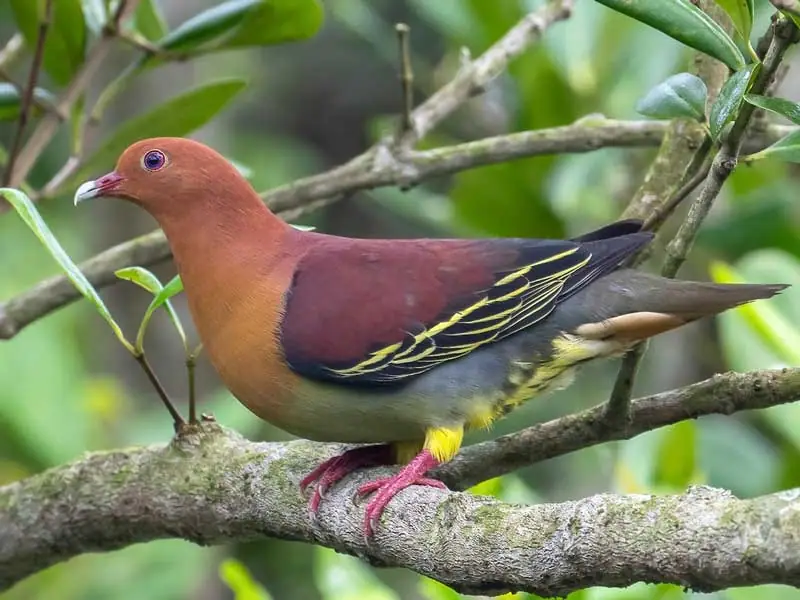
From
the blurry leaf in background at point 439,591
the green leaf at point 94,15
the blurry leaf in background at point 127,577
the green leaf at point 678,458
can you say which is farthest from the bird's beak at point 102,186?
the blurry leaf in background at point 127,577

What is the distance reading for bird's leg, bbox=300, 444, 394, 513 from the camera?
224cm

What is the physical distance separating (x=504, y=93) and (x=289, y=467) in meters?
2.34

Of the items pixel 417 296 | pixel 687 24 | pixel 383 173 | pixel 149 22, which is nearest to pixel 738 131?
pixel 687 24

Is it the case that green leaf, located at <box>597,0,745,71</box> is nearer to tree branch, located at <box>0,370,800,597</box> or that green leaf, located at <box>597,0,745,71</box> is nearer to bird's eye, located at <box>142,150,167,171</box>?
tree branch, located at <box>0,370,800,597</box>

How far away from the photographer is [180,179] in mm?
2521

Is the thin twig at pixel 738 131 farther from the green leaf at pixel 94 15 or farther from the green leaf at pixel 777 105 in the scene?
the green leaf at pixel 94 15

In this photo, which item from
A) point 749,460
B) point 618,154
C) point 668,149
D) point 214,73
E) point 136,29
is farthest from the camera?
point 214,73

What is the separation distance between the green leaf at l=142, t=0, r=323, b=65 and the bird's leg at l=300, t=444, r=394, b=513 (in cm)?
105

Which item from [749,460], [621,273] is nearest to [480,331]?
[621,273]

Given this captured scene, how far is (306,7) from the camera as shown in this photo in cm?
274

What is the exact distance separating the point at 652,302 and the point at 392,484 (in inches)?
25.6

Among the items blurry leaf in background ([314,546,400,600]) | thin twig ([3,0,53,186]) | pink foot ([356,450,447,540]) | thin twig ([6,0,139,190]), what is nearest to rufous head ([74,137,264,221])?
thin twig ([3,0,53,186])

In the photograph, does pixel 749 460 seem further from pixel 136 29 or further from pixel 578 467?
pixel 136 29

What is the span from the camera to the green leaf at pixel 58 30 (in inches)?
110
